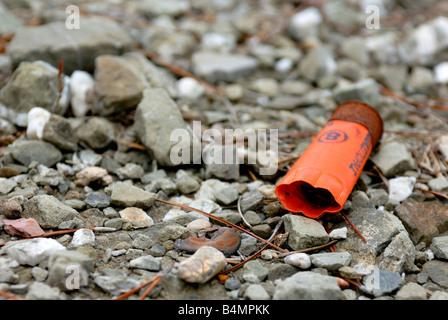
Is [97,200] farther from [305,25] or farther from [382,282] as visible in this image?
[305,25]

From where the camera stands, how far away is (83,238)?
193cm

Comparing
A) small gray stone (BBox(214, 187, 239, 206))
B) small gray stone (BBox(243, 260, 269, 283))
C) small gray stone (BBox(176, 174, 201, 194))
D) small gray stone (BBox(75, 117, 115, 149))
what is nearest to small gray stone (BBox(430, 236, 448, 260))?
small gray stone (BBox(243, 260, 269, 283))

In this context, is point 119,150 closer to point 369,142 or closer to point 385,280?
point 369,142

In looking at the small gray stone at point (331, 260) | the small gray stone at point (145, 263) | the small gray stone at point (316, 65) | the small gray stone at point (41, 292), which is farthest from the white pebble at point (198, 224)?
the small gray stone at point (316, 65)

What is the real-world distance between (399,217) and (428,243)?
18 cm

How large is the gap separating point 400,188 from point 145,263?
58.8 inches

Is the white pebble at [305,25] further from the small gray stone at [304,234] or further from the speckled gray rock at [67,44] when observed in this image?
the small gray stone at [304,234]

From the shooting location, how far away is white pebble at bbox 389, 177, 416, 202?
2402mm

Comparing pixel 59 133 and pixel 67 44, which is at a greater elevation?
pixel 67 44

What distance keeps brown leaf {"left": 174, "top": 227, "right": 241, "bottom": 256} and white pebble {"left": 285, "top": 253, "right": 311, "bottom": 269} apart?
0.25 m

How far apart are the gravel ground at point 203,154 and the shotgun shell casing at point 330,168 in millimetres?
104

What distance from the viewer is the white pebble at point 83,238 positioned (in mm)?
1913

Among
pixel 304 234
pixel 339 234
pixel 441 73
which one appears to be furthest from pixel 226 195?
pixel 441 73

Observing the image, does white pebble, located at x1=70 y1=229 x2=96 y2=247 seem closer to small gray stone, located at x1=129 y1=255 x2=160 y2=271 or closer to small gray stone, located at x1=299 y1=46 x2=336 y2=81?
small gray stone, located at x1=129 y1=255 x2=160 y2=271
